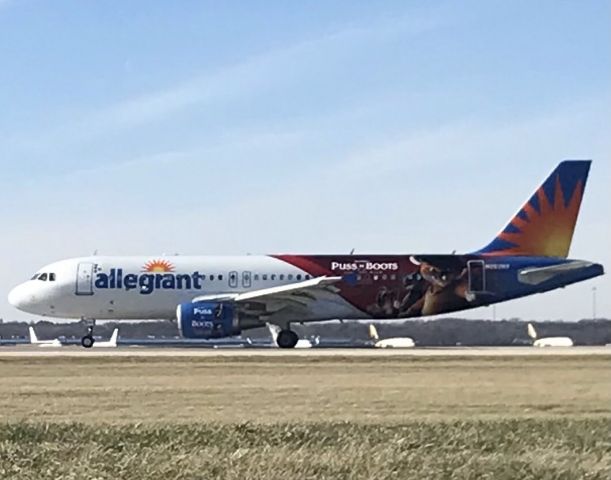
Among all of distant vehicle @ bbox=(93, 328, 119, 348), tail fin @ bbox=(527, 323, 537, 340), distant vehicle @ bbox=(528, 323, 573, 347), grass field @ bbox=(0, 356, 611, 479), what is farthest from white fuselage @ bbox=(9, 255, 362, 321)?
tail fin @ bbox=(527, 323, 537, 340)

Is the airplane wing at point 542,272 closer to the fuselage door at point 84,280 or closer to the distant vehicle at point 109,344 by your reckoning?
the fuselage door at point 84,280

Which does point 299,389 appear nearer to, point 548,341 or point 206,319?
point 206,319

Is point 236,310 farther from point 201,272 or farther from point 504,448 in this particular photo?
point 504,448

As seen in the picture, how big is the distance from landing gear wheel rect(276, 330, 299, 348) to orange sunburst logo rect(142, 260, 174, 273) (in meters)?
4.77

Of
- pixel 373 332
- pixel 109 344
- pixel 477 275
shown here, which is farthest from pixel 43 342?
pixel 477 275

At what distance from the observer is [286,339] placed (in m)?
40.8

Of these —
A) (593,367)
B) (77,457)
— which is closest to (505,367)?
(593,367)

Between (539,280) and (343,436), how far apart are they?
2850 cm

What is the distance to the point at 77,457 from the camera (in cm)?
1208

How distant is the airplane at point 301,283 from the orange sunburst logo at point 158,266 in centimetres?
4

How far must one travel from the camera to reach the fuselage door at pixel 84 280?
132 feet

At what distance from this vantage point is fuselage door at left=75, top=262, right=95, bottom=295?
132 ft

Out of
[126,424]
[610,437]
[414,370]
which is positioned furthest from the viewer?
[414,370]

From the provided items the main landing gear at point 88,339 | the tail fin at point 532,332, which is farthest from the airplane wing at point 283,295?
the tail fin at point 532,332
